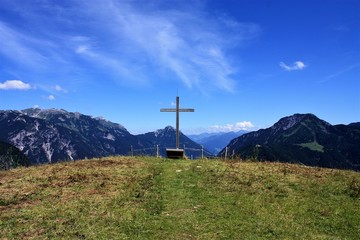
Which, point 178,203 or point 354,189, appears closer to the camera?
point 178,203

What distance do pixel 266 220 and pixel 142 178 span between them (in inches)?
461

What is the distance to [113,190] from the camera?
23.3 metres

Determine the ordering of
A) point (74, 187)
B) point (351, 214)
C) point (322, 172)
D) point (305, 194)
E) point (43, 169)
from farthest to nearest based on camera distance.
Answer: point (43, 169)
point (322, 172)
point (74, 187)
point (305, 194)
point (351, 214)

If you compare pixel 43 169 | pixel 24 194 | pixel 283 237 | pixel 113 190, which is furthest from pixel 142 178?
pixel 283 237

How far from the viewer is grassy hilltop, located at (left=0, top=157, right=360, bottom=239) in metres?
15.9

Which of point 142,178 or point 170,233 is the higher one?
point 142,178

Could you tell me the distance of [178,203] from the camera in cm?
2027

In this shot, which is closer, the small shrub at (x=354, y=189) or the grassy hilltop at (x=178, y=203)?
the grassy hilltop at (x=178, y=203)

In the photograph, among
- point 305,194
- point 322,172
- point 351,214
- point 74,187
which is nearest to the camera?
point 351,214

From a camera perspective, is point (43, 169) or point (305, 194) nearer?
point (305, 194)

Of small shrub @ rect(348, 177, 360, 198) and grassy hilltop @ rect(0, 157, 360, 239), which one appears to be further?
small shrub @ rect(348, 177, 360, 198)

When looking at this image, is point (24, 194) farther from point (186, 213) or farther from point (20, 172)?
point (186, 213)

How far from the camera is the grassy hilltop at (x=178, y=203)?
15898 mm

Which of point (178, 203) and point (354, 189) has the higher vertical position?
point (354, 189)
